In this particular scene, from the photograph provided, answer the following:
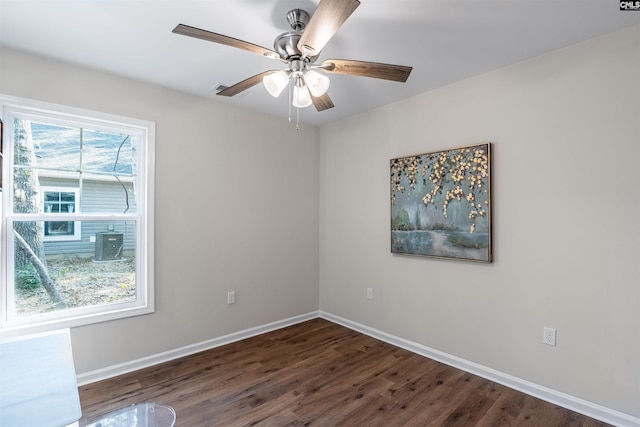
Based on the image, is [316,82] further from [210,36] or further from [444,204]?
[444,204]

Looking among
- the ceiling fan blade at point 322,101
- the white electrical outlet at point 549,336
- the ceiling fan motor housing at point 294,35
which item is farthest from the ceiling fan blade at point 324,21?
the white electrical outlet at point 549,336

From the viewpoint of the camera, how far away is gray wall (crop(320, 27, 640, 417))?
1960 millimetres

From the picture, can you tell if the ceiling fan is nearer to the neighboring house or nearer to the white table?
the neighboring house

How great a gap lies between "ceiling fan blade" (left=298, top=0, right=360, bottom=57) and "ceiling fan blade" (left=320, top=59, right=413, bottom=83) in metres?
0.18

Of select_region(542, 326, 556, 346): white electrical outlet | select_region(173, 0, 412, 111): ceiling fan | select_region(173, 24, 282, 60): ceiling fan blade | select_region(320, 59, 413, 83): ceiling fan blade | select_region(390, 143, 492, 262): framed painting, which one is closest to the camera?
select_region(173, 24, 282, 60): ceiling fan blade

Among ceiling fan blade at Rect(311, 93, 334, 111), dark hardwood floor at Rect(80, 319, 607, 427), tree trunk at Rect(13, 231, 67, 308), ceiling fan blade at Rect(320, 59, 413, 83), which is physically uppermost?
ceiling fan blade at Rect(320, 59, 413, 83)

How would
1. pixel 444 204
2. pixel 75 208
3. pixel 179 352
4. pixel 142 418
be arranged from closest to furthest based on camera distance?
pixel 142 418, pixel 75 208, pixel 444 204, pixel 179 352

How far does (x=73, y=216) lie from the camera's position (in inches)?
96.7

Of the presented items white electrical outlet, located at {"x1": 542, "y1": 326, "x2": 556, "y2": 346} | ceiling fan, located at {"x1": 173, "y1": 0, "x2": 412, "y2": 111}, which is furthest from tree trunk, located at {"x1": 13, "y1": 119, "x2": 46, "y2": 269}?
white electrical outlet, located at {"x1": 542, "y1": 326, "x2": 556, "y2": 346}

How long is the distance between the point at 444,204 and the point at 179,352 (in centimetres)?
273

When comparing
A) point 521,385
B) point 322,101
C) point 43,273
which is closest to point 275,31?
point 322,101

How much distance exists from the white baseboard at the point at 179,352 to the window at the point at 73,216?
0.41 metres

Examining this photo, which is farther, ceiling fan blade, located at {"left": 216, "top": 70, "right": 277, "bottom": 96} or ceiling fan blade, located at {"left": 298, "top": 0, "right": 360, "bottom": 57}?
ceiling fan blade, located at {"left": 216, "top": 70, "right": 277, "bottom": 96}

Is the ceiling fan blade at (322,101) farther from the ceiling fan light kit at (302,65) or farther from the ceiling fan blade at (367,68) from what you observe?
the ceiling fan blade at (367,68)
